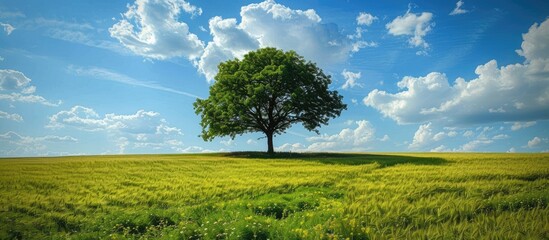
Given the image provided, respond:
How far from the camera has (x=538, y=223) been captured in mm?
7898

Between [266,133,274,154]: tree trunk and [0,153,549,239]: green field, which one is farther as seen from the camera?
[266,133,274,154]: tree trunk

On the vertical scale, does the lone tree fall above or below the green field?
above

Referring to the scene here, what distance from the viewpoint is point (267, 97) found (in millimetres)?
46156

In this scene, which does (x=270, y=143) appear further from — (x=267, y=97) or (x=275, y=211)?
(x=275, y=211)

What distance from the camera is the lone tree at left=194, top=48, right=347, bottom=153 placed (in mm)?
45469

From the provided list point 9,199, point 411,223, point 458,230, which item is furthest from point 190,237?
point 9,199

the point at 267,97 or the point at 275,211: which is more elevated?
the point at 267,97

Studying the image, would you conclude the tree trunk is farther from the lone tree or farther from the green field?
the green field

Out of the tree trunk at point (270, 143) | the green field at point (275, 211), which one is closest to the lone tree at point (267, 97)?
the tree trunk at point (270, 143)

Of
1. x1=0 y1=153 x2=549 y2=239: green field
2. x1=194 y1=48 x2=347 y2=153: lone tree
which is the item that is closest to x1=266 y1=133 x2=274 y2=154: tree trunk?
x1=194 y1=48 x2=347 y2=153: lone tree

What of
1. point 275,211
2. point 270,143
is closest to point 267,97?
point 270,143

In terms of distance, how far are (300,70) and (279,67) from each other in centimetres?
433

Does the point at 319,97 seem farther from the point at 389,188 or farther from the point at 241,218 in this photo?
the point at 241,218

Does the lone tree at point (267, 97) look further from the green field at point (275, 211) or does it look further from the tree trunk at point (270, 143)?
the green field at point (275, 211)
